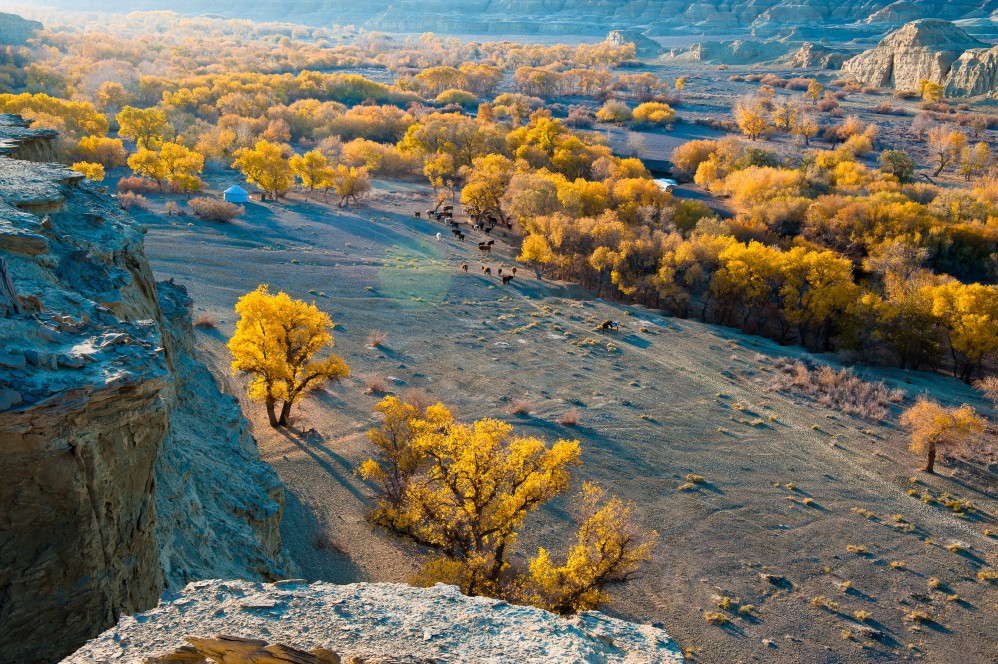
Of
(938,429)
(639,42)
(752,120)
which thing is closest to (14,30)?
(752,120)

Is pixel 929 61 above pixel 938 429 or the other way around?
above

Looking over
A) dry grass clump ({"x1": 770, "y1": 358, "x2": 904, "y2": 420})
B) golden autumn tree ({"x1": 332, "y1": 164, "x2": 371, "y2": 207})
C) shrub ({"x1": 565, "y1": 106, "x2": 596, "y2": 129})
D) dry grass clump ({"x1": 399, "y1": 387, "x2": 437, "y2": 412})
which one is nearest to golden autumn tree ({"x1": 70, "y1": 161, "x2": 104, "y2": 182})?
golden autumn tree ({"x1": 332, "y1": 164, "x2": 371, "y2": 207})

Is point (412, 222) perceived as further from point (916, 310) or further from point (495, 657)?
point (495, 657)

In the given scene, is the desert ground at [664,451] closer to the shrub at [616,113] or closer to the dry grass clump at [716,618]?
the dry grass clump at [716,618]

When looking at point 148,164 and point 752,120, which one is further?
point 752,120

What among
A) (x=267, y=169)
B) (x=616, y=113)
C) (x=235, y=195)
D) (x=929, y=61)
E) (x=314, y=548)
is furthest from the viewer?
(x=929, y=61)

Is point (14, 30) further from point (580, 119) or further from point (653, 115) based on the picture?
point (653, 115)

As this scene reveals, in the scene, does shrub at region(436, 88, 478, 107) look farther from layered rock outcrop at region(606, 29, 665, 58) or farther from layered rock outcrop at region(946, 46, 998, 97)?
layered rock outcrop at region(606, 29, 665, 58)

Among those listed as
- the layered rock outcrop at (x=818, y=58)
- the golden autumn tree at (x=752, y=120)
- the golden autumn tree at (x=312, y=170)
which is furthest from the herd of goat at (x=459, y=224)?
the layered rock outcrop at (x=818, y=58)
